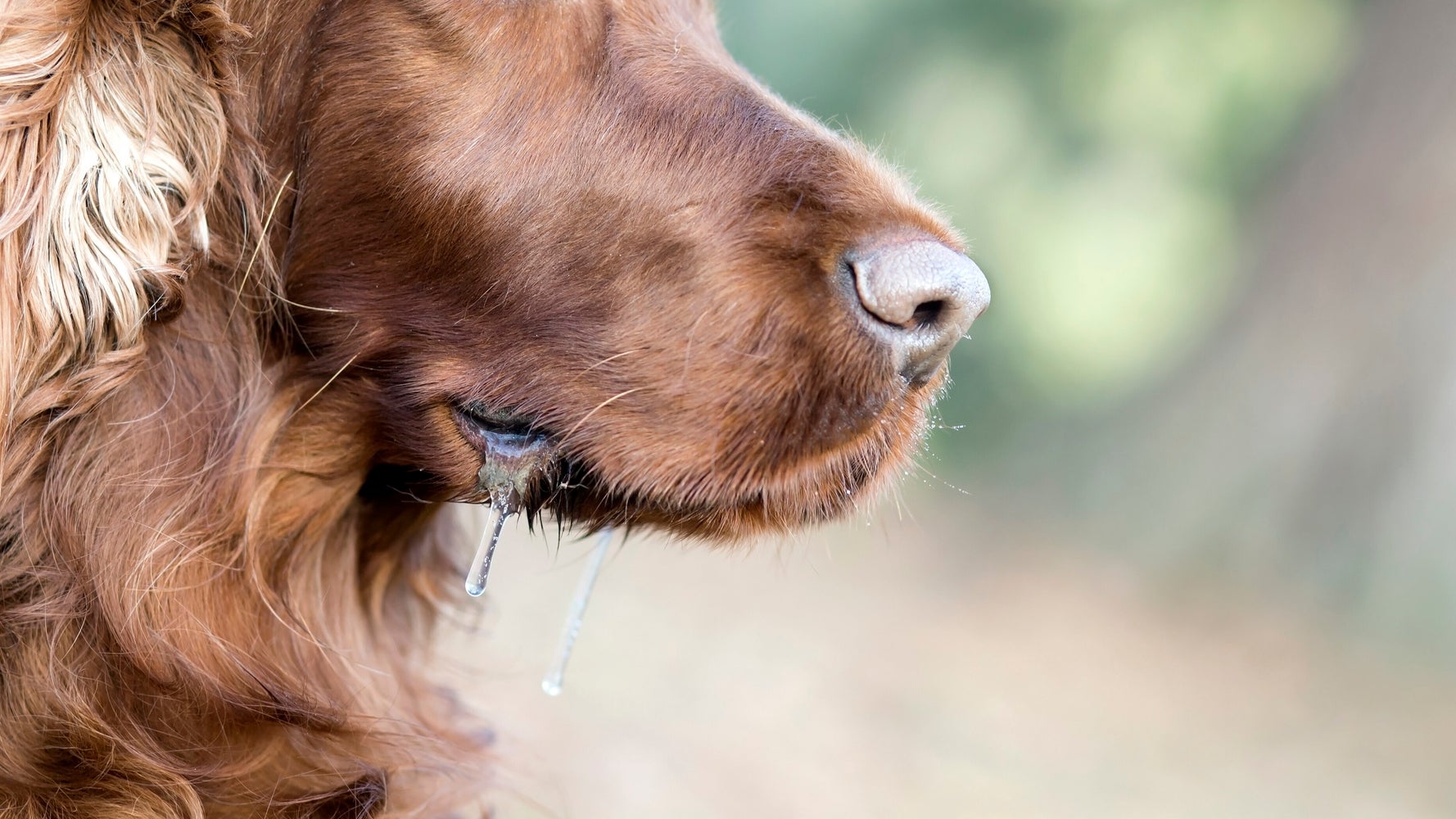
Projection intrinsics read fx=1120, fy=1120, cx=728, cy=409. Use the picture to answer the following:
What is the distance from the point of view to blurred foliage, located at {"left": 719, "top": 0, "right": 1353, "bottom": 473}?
25.0 feet

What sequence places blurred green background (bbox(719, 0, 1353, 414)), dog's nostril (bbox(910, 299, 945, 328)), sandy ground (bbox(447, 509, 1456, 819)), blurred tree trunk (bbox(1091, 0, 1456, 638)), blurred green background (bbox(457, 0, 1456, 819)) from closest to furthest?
dog's nostril (bbox(910, 299, 945, 328)), sandy ground (bbox(447, 509, 1456, 819)), blurred green background (bbox(457, 0, 1456, 819)), blurred tree trunk (bbox(1091, 0, 1456, 638)), blurred green background (bbox(719, 0, 1353, 414))

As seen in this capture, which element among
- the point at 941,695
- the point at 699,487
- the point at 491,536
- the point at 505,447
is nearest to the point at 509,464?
the point at 505,447

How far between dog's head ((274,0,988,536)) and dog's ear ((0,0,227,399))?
220 millimetres

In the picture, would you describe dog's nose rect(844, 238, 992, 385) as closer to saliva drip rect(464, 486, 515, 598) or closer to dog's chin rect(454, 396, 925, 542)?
dog's chin rect(454, 396, 925, 542)

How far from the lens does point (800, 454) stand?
6.01 ft

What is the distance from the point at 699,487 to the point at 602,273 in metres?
0.39

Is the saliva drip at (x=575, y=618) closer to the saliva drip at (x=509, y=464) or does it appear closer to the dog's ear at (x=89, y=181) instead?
the saliva drip at (x=509, y=464)

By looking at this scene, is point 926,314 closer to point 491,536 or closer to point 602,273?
point 602,273

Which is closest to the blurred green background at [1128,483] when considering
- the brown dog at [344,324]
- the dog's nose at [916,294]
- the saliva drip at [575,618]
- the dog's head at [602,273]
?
the saliva drip at [575,618]

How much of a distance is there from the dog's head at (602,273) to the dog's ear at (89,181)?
220 mm

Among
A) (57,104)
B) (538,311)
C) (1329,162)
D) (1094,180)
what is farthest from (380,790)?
(1329,162)

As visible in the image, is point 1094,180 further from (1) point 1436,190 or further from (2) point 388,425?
(2) point 388,425

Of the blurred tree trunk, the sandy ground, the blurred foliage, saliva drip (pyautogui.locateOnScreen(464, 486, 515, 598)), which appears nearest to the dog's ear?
saliva drip (pyautogui.locateOnScreen(464, 486, 515, 598))

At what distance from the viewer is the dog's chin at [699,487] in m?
1.85
